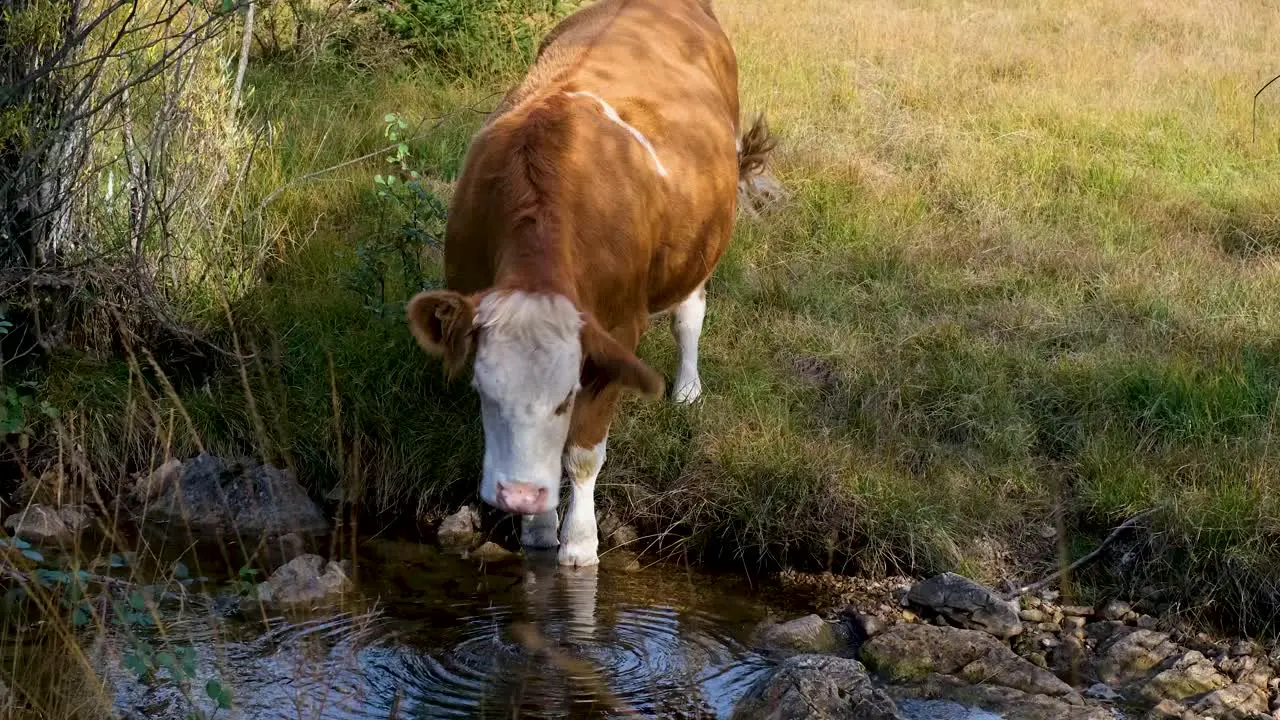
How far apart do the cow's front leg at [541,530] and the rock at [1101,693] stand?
1.95m

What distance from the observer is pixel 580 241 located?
475 centimetres

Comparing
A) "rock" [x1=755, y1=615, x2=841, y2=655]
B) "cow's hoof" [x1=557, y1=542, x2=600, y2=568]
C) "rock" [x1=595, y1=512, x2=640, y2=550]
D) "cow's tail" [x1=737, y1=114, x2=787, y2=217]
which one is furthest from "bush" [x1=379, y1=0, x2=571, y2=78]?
"rock" [x1=755, y1=615, x2=841, y2=655]

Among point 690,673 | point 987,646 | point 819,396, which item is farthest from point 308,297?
point 987,646

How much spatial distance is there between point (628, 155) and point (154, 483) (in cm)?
216

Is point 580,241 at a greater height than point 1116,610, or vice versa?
point 580,241

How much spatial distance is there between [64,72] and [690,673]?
10.6ft

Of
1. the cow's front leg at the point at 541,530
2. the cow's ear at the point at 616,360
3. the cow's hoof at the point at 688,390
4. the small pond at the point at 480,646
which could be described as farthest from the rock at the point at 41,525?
the cow's hoof at the point at 688,390

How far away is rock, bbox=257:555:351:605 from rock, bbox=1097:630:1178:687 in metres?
2.47

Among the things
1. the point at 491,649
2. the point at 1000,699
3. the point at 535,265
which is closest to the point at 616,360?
the point at 535,265

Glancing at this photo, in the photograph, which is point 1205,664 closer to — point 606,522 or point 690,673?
point 690,673

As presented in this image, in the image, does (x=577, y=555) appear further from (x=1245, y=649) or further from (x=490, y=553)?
(x=1245, y=649)

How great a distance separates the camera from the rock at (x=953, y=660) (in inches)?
172

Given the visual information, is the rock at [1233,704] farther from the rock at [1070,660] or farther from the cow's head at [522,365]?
the cow's head at [522,365]

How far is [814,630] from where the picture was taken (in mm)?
4715
